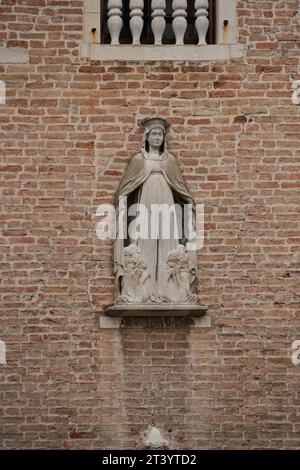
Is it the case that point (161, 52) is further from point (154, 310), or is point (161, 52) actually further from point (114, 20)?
point (154, 310)

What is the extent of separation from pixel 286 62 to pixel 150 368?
3.13 metres

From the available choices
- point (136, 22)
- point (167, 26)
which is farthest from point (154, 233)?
point (167, 26)

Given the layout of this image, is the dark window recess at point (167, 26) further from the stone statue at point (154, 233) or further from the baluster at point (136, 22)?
the stone statue at point (154, 233)

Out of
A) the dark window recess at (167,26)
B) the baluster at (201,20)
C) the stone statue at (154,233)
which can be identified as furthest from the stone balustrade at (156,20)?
the stone statue at (154,233)

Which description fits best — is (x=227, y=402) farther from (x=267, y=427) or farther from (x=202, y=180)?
(x=202, y=180)

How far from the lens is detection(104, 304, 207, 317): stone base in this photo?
33.7 feet

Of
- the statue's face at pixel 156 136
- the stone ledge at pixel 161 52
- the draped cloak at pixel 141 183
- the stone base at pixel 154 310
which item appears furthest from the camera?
the stone ledge at pixel 161 52

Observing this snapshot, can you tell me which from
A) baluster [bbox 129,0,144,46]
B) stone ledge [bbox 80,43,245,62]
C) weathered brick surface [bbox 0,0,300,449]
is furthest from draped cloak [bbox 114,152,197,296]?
baluster [bbox 129,0,144,46]

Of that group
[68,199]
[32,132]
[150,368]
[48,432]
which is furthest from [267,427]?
[32,132]

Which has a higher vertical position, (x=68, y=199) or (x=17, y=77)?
(x=17, y=77)

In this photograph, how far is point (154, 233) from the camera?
10484mm

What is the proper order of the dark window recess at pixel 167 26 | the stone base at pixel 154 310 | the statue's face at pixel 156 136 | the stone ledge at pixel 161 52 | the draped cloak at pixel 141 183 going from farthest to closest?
the dark window recess at pixel 167 26 < the stone ledge at pixel 161 52 < the statue's face at pixel 156 136 < the draped cloak at pixel 141 183 < the stone base at pixel 154 310

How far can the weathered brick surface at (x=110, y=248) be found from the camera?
10352 millimetres

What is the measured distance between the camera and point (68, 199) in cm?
1060
